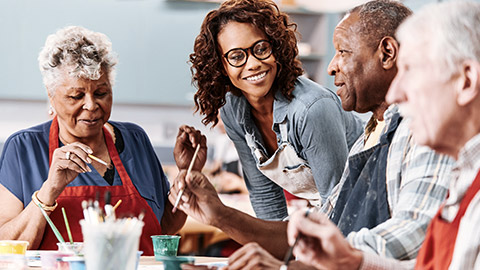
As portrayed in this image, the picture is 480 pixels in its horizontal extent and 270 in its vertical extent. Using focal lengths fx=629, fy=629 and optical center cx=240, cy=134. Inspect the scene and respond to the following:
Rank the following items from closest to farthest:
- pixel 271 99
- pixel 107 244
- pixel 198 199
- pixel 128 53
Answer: pixel 107 244
pixel 198 199
pixel 271 99
pixel 128 53

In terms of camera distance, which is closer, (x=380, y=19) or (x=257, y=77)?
(x=380, y=19)

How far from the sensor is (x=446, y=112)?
3.65ft

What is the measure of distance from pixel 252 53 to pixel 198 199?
→ 71cm

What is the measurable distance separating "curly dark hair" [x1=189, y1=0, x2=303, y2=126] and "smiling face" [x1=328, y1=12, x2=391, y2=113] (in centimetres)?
46

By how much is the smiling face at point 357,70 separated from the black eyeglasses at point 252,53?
1.46 feet

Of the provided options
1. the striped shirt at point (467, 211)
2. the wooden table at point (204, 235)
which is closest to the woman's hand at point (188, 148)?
the striped shirt at point (467, 211)

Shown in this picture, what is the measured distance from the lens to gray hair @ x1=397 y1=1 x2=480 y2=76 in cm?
109

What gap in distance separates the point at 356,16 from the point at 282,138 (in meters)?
0.64

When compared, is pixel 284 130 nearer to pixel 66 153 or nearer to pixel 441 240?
pixel 66 153

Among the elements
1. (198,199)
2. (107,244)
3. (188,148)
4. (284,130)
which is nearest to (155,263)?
(198,199)

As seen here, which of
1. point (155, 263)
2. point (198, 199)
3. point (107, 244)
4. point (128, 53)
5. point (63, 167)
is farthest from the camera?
point (128, 53)

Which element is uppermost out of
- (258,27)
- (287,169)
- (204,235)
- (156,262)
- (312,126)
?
(258,27)

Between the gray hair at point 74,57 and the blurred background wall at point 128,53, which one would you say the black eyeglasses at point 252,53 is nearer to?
the gray hair at point 74,57

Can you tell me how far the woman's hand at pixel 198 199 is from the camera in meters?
1.70
